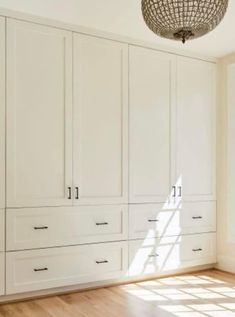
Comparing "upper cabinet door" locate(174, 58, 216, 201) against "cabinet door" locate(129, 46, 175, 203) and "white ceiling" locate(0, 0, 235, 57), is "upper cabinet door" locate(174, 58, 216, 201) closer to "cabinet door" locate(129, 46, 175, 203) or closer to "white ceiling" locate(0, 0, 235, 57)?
"cabinet door" locate(129, 46, 175, 203)

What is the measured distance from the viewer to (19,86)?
313 cm

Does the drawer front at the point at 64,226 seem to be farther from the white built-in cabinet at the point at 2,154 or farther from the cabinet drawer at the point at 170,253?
the cabinet drawer at the point at 170,253

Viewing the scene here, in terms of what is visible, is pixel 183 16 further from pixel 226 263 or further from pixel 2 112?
pixel 226 263

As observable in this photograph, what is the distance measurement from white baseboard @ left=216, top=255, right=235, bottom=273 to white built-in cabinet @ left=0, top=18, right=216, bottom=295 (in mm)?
140

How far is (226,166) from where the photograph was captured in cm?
423

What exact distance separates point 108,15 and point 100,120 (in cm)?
90

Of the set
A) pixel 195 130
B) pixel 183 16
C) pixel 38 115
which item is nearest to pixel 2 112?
pixel 38 115

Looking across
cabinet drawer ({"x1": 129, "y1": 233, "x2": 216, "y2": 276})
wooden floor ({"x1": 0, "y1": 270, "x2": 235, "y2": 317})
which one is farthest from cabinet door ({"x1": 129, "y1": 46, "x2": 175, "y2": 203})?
wooden floor ({"x1": 0, "y1": 270, "x2": 235, "y2": 317})

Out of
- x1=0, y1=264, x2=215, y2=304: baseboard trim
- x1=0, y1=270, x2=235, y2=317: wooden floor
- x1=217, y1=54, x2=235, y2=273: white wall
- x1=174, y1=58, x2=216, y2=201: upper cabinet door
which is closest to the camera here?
x1=0, y1=270, x2=235, y2=317: wooden floor

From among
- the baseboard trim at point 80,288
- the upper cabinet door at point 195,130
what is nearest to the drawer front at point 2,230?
the baseboard trim at point 80,288

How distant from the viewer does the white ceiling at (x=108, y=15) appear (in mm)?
2955

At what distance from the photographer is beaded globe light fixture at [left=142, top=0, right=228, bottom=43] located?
5.73 feet

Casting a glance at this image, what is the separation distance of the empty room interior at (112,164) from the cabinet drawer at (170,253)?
1cm

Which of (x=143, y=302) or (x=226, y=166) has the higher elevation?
A: (x=226, y=166)
